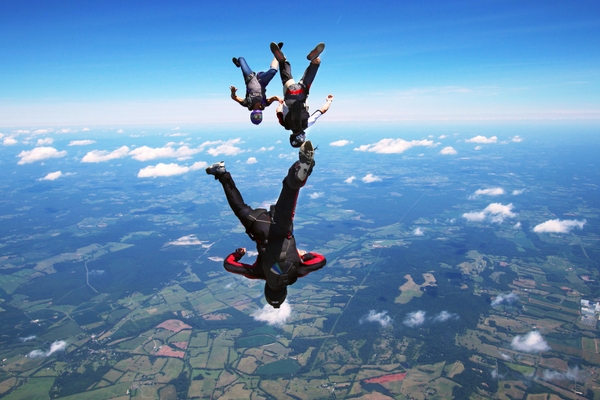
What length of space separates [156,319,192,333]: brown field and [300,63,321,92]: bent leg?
69304 mm

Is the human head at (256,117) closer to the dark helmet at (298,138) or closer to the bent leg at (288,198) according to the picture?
the dark helmet at (298,138)

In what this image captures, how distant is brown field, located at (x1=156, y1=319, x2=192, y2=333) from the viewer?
65713 millimetres

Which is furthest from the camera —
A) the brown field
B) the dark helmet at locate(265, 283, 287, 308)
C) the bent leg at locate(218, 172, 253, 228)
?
the brown field

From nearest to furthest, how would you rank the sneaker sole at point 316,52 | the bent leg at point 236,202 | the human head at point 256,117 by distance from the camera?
the sneaker sole at point 316,52 < the human head at point 256,117 < the bent leg at point 236,202

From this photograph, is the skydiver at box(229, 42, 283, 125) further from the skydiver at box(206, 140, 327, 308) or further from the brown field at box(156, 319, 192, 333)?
the brown field at box(156, 319, 192, 333)

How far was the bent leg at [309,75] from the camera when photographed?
571 centimetres

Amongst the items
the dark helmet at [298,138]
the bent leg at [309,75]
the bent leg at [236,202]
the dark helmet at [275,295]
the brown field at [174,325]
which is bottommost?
the brown field at [174,325]

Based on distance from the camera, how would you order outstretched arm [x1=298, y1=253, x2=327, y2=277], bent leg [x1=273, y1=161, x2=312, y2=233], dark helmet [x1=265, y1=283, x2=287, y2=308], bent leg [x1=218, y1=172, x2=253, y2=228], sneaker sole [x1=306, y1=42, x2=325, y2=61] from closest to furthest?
sneaker sole [x1=306, y1=42, x2=325, y2=61]
bent leg [x1=273, y1=161, x2=312, y2=233]
bent leg [x1=218, y1=172, x2=253, y2=228]
outstretched arm [x1=298, y1=253, x2=327, y2=277]
dark helmet [x1=265, y1=283, x2=287, y2=308]

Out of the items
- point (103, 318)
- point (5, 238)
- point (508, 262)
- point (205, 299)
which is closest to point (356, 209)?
point (508, 262)

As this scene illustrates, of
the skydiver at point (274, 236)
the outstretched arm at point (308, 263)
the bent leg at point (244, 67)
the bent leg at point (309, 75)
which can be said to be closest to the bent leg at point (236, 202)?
the skydiver at point (274, 236)

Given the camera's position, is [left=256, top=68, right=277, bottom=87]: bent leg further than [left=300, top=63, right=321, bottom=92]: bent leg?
Yes

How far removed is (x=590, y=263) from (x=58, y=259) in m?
159

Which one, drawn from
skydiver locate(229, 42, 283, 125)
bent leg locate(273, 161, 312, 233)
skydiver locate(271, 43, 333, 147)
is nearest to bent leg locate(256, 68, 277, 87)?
skydiver locate(229, 42, 283, 125)

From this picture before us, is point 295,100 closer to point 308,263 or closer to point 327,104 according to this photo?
point 327,104
